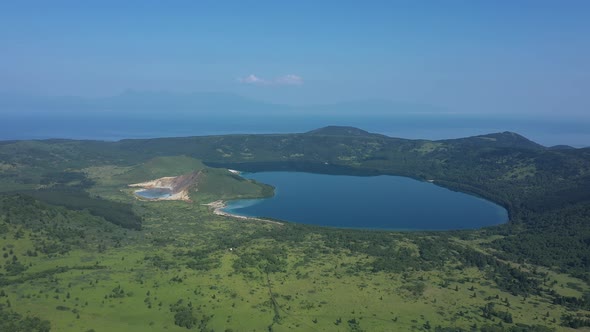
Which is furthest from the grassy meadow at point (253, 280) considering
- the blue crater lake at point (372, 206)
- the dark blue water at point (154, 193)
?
the dark blue water at point (154, 193)

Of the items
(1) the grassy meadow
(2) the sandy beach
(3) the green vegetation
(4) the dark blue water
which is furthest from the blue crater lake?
(4) the dark blue water

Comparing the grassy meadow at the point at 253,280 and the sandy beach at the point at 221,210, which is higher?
the sandy beach at the point at 221,210

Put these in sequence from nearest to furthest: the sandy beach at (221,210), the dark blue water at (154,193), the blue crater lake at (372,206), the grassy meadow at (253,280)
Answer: the grassy meadow at (253,280)
the sandy beach at (221,210)
the blue crater lake at (372,206)
the dark blue water at (154,193)

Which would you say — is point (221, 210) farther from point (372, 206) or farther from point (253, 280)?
point (253, 280)

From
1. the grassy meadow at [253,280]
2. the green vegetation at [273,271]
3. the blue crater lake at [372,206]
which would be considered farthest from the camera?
the blue crater lake at [372,206]

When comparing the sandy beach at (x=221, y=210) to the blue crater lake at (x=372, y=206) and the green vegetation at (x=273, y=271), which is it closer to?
the blue crater lake at (x=372, y=206)

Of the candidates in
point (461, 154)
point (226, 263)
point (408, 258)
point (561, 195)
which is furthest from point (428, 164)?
point (226, 263)

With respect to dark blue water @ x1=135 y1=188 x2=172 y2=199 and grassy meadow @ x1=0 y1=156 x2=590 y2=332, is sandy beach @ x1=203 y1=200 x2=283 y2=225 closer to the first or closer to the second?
grassy meadow @ x1=0 y1=156 x2=590 y2=332
